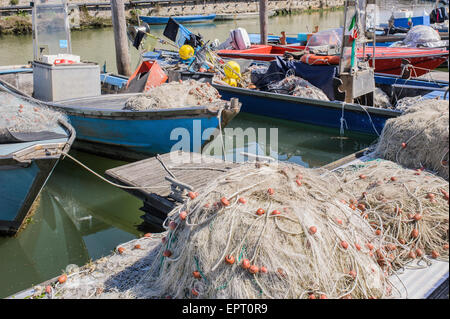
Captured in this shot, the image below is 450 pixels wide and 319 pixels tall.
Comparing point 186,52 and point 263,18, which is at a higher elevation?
point 263,18

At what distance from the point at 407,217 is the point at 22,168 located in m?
4.58

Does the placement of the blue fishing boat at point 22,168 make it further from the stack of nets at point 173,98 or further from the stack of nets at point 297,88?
the stack of nets at point 297,88

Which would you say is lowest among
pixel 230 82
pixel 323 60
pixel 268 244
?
pixel 268 244

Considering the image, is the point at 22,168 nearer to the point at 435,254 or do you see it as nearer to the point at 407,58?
the point at 435,254

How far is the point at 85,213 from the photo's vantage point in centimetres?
723

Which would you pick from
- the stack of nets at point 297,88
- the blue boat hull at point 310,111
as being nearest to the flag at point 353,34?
the blue boat hull at point 310,111

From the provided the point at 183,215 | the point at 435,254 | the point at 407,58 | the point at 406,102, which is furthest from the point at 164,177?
the point at 407,58

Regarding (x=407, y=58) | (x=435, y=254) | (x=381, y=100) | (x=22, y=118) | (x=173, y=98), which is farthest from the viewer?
(x=407, y=58)

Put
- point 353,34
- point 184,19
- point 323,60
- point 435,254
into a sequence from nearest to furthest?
point 435,254, point 353,34, point 323,60, point 184,19

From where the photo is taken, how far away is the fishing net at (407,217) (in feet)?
11.9

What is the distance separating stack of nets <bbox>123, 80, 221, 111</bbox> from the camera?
8.01 metres

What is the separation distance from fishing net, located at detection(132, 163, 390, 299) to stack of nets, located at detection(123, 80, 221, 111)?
4.87 meters

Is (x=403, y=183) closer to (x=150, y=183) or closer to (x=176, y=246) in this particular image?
(x=176, y=246)
